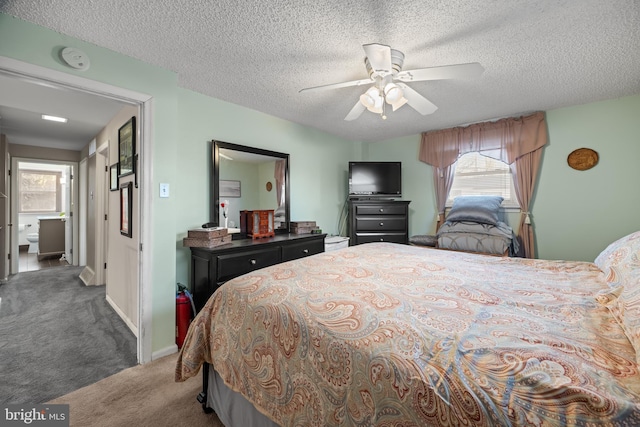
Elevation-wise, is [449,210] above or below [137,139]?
below

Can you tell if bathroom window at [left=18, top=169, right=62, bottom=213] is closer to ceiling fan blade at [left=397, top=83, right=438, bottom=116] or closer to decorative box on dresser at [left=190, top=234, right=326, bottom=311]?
decorative box on dresser at [left=190, top=234, right=326, bottom=311]

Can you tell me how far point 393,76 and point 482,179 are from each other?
97.0 inches

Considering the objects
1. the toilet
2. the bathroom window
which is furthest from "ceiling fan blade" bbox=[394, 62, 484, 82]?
the bathroom window

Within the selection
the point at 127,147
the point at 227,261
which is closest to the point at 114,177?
the point at 127,147

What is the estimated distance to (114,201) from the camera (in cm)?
318

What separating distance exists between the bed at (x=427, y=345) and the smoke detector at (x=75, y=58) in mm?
1768

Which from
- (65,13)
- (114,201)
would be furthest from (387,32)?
(114,201)

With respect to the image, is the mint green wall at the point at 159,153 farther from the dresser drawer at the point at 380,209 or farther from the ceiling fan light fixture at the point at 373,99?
the dresser drawer at the point at 380,209

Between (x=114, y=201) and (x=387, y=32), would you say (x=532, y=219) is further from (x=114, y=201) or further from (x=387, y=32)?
(x=114, y=201)

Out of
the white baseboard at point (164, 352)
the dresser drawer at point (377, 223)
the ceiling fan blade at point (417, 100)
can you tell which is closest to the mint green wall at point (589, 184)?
the dresser drawer at point (377, 223)

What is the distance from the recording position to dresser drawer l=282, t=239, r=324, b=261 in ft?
9.43

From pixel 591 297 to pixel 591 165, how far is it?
2647 mm

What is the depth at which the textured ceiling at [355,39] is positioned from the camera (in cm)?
151

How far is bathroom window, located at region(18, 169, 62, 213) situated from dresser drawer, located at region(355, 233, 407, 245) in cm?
794
